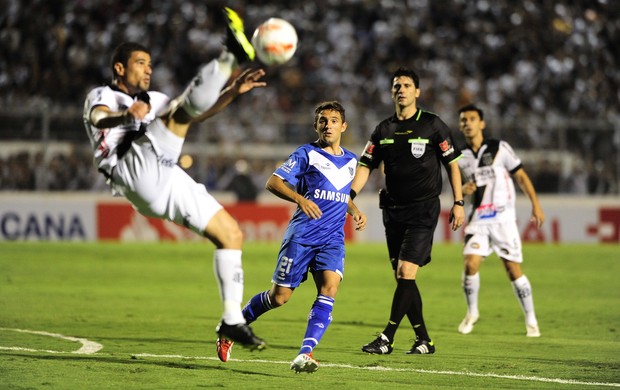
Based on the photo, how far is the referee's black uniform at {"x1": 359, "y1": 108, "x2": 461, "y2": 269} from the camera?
31.5ft

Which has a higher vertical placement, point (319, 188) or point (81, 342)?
point (319, 188)

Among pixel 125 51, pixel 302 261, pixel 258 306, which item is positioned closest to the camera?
pixel 125 51

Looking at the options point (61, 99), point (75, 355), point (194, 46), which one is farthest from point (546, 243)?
point (75, 355)

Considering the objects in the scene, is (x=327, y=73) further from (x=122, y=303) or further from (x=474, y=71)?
(x=122, y=303)

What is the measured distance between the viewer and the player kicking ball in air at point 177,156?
6820mm

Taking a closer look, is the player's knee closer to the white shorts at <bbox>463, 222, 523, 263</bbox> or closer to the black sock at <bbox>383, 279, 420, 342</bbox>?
the black sock at <bbox>383, 279, 420, 342</bbox>

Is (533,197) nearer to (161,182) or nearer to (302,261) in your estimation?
(302,261)

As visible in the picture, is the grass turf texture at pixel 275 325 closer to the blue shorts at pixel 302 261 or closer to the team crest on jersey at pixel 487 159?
the blue shorts at pixel 302 261

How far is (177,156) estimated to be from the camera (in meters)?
7.13

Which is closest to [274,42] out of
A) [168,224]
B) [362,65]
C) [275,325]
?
[275,325]

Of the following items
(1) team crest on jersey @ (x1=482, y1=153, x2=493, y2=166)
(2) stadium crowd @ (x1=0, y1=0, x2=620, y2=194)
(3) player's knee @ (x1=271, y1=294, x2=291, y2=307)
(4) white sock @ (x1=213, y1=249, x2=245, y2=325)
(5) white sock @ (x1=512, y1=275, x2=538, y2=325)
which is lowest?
(5) white sock @ (x1=512, y1=275, x2=538, y2=325)

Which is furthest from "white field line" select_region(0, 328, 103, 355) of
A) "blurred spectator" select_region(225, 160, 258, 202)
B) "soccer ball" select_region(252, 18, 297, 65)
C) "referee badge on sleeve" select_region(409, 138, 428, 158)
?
"blurred spectator" select_region(225, 160, 258, 202)

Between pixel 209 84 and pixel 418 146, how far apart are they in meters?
3.31

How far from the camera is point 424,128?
31.5 feet
